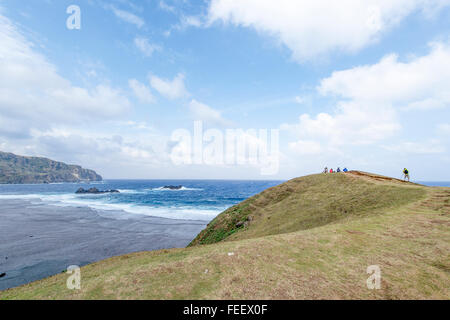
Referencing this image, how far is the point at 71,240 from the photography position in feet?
110

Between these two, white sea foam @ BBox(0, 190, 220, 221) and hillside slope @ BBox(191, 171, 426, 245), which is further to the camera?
white sea foam @ BBox(0, 190, 220, 221)

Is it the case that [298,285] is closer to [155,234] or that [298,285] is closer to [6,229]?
[155,234]

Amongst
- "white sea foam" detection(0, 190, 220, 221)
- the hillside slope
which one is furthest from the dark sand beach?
the hillside slope

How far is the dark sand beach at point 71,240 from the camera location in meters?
23.4

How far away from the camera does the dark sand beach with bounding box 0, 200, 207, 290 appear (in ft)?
76.6

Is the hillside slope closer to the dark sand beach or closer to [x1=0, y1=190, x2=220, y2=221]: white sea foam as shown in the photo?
the dark sand beach

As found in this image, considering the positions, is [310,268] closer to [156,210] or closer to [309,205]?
[309,205]

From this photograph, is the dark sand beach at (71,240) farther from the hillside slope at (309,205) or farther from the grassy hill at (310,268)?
the grassy hill at (310,268)

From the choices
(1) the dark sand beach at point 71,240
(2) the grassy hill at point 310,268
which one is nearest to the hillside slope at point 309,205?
(2) the grassy hill at point 310,268

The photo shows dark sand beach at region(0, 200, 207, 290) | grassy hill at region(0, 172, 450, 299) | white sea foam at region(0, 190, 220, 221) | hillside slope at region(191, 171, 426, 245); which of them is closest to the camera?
grassy hill at region(0, 172, 450, 299)

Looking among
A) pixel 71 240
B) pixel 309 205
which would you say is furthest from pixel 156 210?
pixel 309 205

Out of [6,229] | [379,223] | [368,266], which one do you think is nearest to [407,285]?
[368,266]

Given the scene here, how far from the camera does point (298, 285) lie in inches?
307
